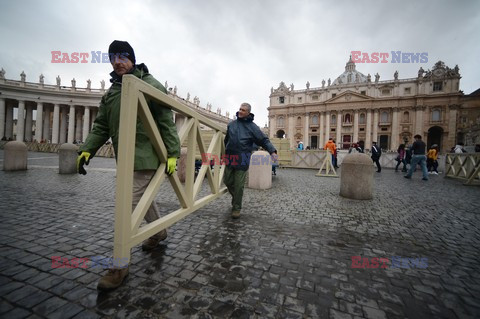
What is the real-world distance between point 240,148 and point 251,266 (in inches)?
86.9

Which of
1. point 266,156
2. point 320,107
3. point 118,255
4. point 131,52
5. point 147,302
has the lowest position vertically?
point 147,302

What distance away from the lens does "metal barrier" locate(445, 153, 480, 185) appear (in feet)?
28.1

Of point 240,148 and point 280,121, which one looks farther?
point 280,121

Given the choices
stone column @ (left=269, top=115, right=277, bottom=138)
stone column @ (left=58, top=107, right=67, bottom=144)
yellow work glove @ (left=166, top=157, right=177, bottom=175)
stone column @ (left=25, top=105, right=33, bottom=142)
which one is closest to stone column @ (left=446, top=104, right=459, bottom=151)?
stone column @ (left=269, top=115, right=277, bottom=138)

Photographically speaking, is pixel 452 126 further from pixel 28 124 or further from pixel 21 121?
pixel 28 124

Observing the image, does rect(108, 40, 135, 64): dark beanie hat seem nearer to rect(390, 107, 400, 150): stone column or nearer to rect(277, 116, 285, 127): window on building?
rect(390, 107, 400, 150): stone column

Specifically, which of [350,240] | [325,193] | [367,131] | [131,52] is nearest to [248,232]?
[350,240]

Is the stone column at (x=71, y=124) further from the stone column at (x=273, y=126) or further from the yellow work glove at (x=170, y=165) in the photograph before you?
the yellow work glove at (x=170, y=165)

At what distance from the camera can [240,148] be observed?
13.0ft

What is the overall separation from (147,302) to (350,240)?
9.24 ft

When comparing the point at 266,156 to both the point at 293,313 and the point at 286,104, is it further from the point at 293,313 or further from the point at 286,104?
the point at 286,104

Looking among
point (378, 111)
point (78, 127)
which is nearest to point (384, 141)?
point (378, 111)

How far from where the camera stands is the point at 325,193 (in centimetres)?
646

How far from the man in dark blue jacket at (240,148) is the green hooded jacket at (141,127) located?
5.61ft
